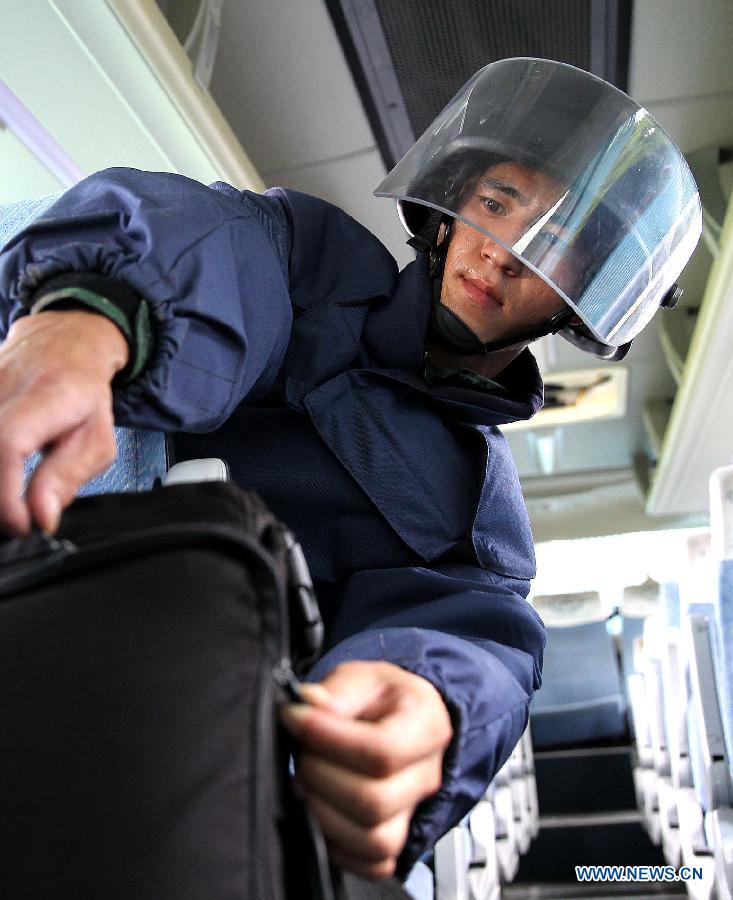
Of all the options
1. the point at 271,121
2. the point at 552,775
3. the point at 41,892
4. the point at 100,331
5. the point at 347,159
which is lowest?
the point at 552,775

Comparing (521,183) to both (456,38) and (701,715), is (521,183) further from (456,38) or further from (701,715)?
(701,715)

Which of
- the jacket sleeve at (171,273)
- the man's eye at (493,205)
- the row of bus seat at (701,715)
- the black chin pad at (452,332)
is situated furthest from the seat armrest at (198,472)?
the row of bus seat at (701,715)

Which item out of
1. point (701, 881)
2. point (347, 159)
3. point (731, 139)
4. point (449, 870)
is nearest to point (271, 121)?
point (347, 159)

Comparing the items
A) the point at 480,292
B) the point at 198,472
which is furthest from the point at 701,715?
the point at 198,472

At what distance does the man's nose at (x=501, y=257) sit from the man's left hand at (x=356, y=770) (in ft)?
2.96

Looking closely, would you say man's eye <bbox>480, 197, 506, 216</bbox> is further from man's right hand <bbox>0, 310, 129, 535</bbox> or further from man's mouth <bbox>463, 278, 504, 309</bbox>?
man's right hand <bbox>0, 310, 129, 535</bbox>

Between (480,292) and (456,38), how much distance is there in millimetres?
1634

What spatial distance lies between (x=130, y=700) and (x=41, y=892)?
0.10 meters

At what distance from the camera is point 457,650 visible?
784 millimetres

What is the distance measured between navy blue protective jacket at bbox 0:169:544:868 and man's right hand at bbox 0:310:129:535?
0.09 meters

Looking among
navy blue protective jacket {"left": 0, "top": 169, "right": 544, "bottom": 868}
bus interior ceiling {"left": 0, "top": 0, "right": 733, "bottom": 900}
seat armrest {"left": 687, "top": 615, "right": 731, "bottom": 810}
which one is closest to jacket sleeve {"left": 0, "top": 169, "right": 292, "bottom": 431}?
navy blue protective jacket {"left": 0, "top": 169, "right": 544, "bottom": 868}

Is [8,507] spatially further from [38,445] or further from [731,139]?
[731,139]

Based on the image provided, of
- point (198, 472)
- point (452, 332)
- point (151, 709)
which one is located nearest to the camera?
point (151, 709)

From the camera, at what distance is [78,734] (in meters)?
0.48
